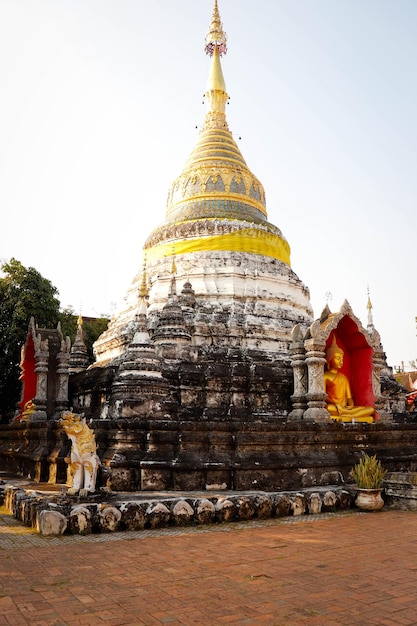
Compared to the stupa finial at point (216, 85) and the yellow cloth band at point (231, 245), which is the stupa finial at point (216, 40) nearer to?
the stupa finial at point (216, 85)

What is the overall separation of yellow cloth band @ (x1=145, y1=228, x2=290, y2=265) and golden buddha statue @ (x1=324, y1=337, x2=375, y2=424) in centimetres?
734

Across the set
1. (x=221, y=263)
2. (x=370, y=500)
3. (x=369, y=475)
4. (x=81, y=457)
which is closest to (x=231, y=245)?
(x=221, y=263)

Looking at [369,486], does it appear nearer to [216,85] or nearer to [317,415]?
[317,415]

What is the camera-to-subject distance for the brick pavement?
15.0 feet

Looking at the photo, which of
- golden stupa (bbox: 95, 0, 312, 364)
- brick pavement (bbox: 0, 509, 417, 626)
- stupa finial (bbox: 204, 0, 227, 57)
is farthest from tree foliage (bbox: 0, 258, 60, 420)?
stupa finial (bbox: 204, 0, 227, 57)

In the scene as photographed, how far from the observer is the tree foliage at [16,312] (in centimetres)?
2153

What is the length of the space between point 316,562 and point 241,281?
13.4m

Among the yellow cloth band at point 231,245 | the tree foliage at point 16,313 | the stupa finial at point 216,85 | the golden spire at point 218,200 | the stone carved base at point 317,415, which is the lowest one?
the stone carved base at point 317,415

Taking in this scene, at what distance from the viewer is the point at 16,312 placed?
21.6 metres

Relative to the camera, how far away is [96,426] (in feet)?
37.8

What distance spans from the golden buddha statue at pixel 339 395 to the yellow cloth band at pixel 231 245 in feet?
24.1

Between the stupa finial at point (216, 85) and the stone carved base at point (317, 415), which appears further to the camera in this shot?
the stupa finial at point (216, 85)

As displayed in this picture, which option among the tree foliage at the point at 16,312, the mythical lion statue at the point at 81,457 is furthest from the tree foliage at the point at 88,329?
the mythical lion statue at the point at 81,457

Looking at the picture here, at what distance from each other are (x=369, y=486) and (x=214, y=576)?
4.90 meters
